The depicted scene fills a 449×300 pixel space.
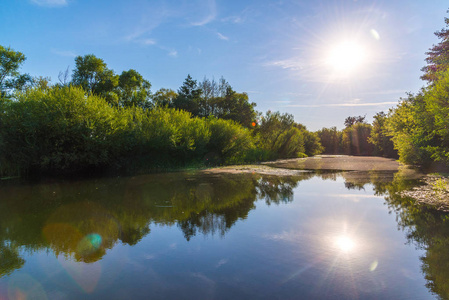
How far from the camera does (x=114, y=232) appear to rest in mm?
6262

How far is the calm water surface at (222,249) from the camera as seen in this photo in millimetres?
3715

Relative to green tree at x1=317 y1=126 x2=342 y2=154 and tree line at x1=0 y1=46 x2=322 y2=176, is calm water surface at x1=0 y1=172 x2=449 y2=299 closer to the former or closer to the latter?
tree line at x1=0 y1=46 x2=322 y2=176

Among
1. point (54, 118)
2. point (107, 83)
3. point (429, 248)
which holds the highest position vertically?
point (107, 83)

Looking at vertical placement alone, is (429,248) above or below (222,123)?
below

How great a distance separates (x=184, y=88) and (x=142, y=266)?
48.8 metres

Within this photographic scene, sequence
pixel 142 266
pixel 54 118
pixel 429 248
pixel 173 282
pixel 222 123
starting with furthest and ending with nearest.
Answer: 1. pixel 222 123
2. pixel 54 118
3. pixel 429 248
4. pixel 142 266
5. pixel 173 282

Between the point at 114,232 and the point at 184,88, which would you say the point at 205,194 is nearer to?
the point at 114,232

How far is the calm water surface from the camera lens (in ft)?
12.2

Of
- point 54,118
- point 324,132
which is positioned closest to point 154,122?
point 54,118

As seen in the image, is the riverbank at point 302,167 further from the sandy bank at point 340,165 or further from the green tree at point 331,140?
the green tree at point 331,140

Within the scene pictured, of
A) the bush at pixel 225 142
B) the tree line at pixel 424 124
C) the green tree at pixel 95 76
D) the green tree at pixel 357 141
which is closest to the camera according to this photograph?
the tree line at pixel 424 124

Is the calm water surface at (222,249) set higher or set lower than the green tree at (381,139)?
lower

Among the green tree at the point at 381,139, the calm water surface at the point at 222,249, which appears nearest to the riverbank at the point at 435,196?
the calm water surface at the point at 222,249

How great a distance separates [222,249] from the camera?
5188mm
